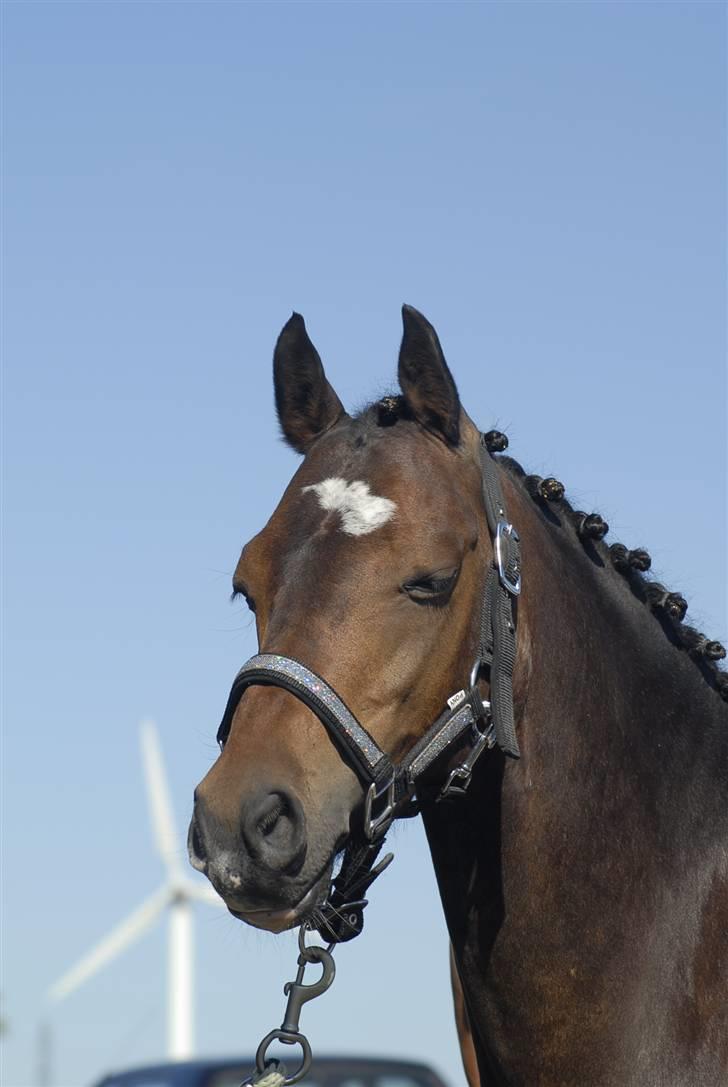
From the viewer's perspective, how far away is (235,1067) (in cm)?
1514

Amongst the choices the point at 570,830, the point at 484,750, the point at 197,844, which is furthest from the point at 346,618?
the point at 570,830

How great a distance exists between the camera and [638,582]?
23.0ft

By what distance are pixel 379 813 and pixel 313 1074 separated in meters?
11.4

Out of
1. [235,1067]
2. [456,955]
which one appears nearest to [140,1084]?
[235,1067]

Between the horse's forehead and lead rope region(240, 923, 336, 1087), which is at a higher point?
the horse's forehead

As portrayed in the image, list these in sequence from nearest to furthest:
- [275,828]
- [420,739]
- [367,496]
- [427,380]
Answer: [275,828] < [420,739] < [367,496] < [427,380]

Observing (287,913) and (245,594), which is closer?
(287,913)

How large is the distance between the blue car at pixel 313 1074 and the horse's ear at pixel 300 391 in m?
9.26

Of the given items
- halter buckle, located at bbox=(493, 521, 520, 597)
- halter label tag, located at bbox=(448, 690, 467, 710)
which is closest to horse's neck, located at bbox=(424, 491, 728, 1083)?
halter buckle, located at bbox=(493, 521, 520, 597)

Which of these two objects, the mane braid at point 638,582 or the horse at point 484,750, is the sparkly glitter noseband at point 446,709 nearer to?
the horse at point 484,750

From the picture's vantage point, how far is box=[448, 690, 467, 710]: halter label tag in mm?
6004

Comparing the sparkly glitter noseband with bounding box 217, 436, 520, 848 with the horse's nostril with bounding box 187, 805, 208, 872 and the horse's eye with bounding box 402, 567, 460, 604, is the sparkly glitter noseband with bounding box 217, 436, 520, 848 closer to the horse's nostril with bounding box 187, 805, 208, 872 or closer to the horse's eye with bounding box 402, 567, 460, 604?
the horse's eye with bounding box 402, 567, 460, 604

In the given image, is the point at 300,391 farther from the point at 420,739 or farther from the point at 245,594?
the point at 420,739

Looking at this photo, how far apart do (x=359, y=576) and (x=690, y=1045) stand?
2138mm
